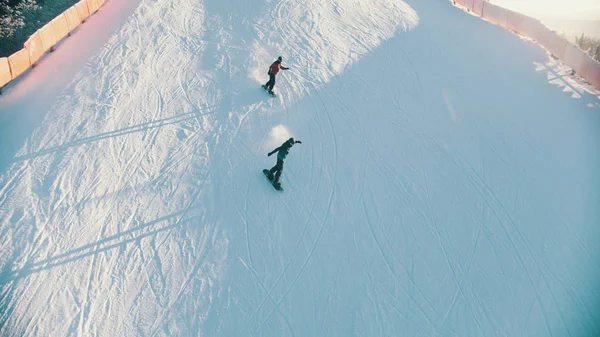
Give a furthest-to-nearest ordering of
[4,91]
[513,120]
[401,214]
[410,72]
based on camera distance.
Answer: [410,72] → [513,120] → [4,91] → [401,214]

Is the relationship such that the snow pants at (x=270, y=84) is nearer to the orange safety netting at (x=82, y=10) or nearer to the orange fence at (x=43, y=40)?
the orange fence at (x=43, y=40)

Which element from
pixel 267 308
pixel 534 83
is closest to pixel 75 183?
pixel 267 308

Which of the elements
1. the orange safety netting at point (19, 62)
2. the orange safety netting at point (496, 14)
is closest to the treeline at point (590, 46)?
the orange safety netting at point (496, 14)

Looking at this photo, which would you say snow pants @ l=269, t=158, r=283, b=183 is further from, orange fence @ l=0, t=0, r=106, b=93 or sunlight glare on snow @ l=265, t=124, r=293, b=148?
orange fence @ l=0, t=0, r=106, b=93

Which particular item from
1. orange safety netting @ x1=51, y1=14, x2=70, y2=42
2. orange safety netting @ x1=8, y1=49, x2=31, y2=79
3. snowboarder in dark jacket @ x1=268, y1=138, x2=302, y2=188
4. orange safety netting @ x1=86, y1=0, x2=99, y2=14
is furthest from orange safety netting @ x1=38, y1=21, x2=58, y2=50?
snowboarder in dark jacket @ x1=268, y1=138, x2=302, y2=188

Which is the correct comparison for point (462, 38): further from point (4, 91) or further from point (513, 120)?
point (4, 91)

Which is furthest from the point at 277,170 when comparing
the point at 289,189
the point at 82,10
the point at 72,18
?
the point at 82,10

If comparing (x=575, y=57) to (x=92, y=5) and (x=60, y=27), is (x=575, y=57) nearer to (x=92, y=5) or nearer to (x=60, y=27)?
(x=92, y=5)
